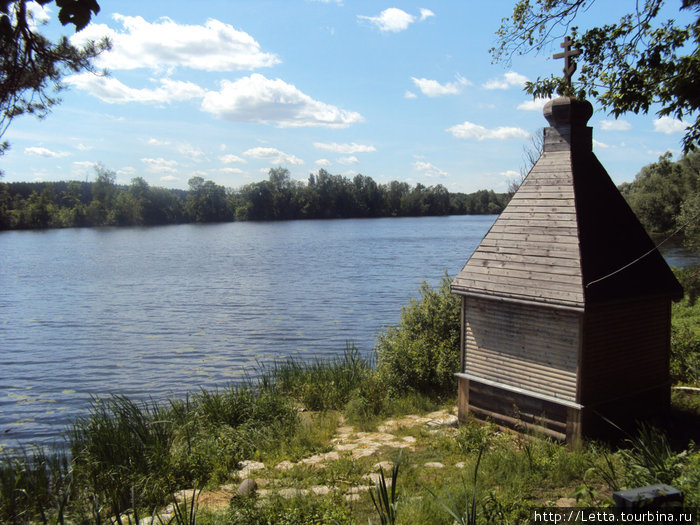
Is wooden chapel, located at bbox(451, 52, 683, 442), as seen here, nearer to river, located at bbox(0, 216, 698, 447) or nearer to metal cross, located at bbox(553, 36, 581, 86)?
metal cross, located at bbox(553, 36, 581, 86)

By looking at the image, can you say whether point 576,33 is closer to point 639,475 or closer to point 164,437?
point 639,475

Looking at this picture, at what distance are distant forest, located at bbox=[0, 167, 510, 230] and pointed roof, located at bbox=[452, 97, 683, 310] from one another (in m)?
97.9

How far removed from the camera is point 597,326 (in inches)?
281

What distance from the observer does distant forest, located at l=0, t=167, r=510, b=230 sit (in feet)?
346

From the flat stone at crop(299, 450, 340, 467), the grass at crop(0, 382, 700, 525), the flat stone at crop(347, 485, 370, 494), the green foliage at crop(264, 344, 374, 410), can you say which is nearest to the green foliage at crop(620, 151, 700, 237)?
the green foliage at crop(264, 344, 374, 410)

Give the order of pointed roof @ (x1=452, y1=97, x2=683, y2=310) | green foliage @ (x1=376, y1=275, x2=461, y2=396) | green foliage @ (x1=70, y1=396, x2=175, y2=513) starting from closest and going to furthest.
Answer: pointed roof @ (x1=452, y1=97, x2=683, y2=310), green foliage @ (x1=70, y1=396, x2=175, y2=513), green foliage @ (x1=376, y1=275, x2=461, y2=396)

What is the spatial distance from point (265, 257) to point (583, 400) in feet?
149

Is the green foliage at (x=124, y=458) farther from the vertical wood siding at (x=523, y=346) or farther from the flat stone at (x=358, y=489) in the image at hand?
the vertical wood siding at (x=523, y=346)

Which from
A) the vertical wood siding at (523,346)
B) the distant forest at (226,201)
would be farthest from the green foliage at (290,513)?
the distant forest at (226,201)

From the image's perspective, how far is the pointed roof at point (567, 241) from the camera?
722 cm

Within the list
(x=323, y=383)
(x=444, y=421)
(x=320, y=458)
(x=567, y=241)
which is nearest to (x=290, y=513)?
(x=320, y=458)

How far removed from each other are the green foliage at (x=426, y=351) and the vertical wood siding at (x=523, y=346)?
277 cm

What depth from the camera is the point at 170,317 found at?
25.6m

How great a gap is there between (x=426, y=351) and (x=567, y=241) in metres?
4.65
